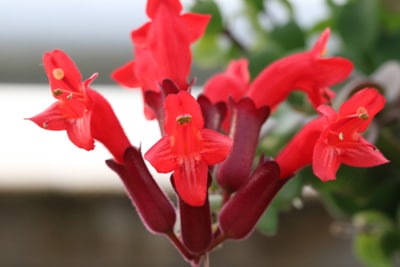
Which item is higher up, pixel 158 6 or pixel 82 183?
pixel 158 6

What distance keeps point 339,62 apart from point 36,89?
1.18m

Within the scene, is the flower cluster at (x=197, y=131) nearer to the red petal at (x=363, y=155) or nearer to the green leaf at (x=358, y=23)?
the red petal at (x=363, y=155)

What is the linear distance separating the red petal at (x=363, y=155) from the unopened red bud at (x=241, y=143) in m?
0.07

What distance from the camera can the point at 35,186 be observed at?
151cm

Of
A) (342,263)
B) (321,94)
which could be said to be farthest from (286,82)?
(342,263)

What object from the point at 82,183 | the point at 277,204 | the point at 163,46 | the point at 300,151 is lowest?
the point at 82,183

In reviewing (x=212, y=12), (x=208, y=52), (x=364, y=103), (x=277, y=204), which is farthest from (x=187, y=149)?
(x=208, y=52)

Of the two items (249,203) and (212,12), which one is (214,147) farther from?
(212,12)

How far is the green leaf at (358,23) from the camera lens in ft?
2.75

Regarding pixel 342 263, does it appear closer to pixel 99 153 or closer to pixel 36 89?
pixel 99 153

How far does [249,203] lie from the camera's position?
51 centimetres

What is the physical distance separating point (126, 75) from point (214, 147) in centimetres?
16

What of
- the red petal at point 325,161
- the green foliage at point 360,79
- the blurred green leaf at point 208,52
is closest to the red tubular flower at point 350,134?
the red petal at point 325,161

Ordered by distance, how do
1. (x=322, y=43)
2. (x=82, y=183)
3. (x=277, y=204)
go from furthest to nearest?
(x=82, y=183) → (x=277, y=204) → (x=322, y=43)
